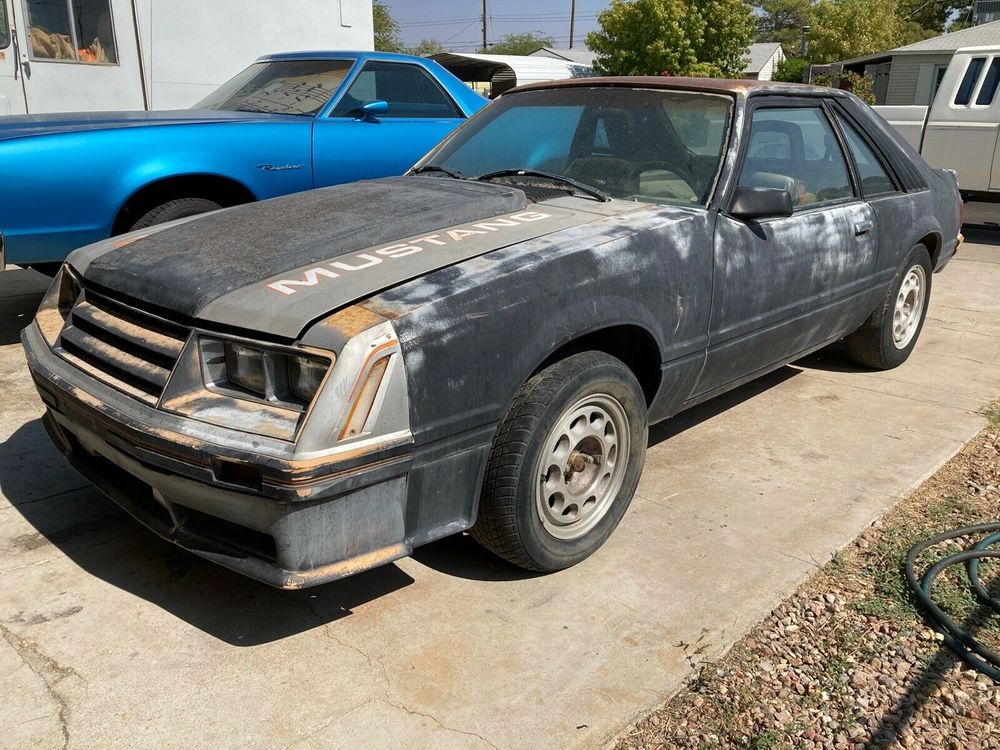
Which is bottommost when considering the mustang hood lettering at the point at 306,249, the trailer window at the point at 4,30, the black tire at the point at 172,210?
the black tire at the point at 172,210

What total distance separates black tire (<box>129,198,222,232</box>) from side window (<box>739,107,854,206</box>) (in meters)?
3.11

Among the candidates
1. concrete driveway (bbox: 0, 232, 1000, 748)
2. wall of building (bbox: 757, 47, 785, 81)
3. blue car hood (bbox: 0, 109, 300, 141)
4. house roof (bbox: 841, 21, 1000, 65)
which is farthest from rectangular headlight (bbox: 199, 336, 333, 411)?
wall of building (bbox: 757, 47, 785, 81)

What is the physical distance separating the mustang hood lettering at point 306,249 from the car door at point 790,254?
2.49ft

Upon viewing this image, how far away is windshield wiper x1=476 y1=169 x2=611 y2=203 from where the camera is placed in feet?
11.8

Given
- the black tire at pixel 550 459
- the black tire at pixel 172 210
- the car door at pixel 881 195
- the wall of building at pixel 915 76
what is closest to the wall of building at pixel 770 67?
the wall of building at pixel 915 76

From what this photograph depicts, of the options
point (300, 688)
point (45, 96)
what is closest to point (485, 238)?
point (300, 688)

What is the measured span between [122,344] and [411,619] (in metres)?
1.25

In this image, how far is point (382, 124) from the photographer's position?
20.6ft

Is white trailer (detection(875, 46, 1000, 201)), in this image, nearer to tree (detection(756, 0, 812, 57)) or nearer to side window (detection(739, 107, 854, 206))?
side window (detection(739, 107, 854, 206))

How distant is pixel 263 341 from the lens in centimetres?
242

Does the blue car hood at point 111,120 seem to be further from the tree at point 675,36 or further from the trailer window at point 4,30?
the tree at point 675,36

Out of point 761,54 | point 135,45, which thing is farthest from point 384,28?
point 135,45

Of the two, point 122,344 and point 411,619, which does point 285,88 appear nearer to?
point 122,344

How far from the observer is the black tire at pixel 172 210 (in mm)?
5220
